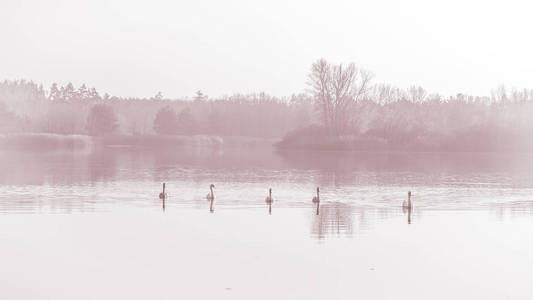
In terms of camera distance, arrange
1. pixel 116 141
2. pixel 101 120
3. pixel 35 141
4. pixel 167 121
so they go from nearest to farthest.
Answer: pixel 35 141, pixel 101 120, pixel 116 141, pixel 167 121

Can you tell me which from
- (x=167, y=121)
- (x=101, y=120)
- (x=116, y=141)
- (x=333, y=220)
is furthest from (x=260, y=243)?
(x=167, y=121)

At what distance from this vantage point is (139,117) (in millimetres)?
161125

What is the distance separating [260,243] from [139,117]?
Result: 145m

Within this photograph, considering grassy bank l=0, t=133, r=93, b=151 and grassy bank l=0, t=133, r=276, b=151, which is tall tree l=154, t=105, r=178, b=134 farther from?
grassy bank l=0, t=133, r=93, b=151

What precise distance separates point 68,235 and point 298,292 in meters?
9.49

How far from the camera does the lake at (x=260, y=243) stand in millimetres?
15062

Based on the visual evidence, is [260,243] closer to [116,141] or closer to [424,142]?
[424,142]

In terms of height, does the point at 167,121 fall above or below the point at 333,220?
above

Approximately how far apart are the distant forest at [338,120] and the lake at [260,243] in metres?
51.2

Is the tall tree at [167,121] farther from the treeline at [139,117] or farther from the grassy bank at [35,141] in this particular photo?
the grassy bank at [35,141]

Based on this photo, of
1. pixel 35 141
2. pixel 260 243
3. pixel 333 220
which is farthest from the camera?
pixel 35 141

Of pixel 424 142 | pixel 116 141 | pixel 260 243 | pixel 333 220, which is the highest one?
pixel 116 141

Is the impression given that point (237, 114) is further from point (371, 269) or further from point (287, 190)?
point (371, 269)

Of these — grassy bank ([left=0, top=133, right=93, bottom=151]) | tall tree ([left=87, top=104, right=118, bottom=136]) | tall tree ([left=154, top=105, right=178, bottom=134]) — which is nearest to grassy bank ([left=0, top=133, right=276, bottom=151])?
grassy bank ([left=0, top=133, right=93, bottom=151])
